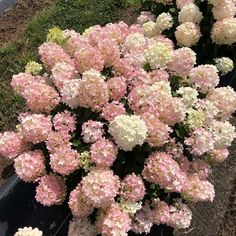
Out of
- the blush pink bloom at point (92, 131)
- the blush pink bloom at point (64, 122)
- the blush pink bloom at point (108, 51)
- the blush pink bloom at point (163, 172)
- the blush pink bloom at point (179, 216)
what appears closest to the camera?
the blush pink bloom at point (163, 172)

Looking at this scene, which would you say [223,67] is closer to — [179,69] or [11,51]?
[179,69]

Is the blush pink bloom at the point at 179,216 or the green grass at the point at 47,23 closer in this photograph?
the blush pink bloom at the point at 179,216

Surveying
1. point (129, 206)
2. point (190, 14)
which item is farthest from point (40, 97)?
point (190, 14)

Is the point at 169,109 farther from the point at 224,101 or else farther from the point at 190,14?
the point at 190,14

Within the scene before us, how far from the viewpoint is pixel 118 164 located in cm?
373

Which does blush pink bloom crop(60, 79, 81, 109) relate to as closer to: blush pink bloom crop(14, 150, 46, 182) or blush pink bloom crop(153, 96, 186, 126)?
blush pink bloom crop(14, 150, 46, 182)

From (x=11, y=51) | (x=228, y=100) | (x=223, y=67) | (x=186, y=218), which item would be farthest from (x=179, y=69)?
(x=11, y=51)

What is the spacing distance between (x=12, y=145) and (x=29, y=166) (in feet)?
0.86

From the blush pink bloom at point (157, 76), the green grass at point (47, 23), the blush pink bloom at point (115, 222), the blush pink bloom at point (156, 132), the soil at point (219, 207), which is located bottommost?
the soil at point (219, 207)

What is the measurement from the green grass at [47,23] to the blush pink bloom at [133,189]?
9.60ft

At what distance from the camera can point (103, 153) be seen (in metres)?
3.51

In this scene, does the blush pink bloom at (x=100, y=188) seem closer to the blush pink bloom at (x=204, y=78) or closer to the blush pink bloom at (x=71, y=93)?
the blush pink bloom at (x=71, y=93)

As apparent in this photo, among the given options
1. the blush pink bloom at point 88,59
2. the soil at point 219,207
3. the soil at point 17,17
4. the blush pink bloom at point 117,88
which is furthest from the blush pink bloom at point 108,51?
the soil at point 17,17

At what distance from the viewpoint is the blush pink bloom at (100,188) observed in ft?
11.1
